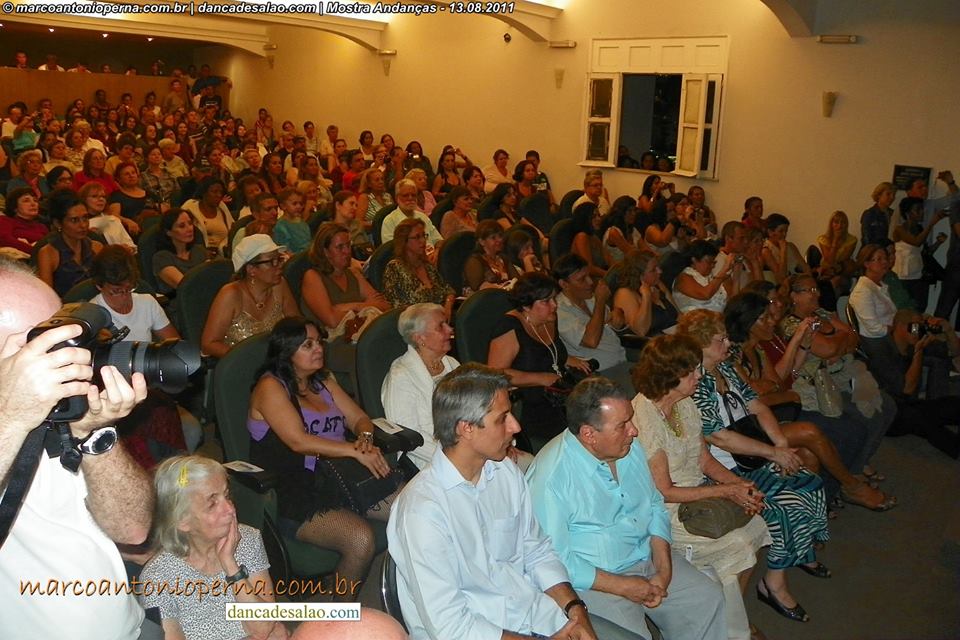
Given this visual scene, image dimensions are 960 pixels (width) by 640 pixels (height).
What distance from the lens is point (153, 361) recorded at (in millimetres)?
1392

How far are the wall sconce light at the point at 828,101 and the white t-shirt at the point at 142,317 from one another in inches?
264

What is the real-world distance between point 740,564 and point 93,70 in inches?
715

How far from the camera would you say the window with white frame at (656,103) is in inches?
366

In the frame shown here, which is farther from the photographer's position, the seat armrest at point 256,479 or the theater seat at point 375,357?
the theater seat at point 375,357

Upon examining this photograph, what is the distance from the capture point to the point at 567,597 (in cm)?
226

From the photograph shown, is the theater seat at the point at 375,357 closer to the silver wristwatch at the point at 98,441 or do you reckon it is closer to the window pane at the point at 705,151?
the silver wristwatch at the point at 98,441

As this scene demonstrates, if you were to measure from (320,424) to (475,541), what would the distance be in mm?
962

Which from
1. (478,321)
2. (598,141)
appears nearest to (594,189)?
(598,141)

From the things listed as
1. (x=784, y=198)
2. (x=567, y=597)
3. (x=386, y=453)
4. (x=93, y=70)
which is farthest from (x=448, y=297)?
(x=93, y=70)

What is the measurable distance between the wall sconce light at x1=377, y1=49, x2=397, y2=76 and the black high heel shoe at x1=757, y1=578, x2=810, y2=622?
11.1 m

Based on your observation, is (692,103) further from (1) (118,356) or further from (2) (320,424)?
(1) (118,356)

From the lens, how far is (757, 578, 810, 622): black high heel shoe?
9.81 ft

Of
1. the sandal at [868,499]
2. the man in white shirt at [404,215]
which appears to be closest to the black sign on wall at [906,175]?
the man in white shirt at [404,215]

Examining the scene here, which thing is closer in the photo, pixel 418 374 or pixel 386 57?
pixel 418 374
